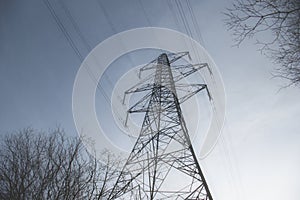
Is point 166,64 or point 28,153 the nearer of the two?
point 28,153

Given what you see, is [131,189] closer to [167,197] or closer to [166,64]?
[167,197]

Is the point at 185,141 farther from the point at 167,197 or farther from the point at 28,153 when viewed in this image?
the point at 28,153

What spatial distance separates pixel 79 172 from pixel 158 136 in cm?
311

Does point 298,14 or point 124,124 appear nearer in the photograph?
point 298,14

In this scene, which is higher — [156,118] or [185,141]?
[156,118]

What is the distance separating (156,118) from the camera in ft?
26.4

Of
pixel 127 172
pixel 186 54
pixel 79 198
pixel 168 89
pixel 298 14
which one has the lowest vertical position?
pixel 79 198

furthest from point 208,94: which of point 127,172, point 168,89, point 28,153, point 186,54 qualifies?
point 28,153

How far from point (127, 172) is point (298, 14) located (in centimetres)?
579

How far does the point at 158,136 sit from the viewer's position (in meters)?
7.43

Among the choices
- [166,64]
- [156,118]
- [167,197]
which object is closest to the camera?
[167,197]

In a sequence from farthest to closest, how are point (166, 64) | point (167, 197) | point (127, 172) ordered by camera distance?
point (166, 64)
point (127, 172)
point (167, 197)

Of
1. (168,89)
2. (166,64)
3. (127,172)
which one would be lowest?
(127,172)

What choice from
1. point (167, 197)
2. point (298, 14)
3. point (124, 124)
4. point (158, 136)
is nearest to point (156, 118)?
point (158, 136)
